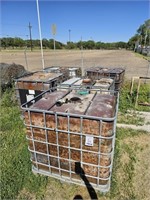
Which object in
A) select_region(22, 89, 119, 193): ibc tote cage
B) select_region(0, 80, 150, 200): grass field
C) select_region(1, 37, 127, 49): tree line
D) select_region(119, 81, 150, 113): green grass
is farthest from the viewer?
select_region(1, 37, 127, 49): tree line

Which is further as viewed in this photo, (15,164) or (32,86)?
(32,86)

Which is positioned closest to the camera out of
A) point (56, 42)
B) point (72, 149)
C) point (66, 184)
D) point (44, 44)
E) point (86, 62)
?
point (72, 149)

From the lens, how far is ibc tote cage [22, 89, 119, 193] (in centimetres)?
269

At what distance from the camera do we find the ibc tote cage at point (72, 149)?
2.69m

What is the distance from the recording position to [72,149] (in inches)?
115

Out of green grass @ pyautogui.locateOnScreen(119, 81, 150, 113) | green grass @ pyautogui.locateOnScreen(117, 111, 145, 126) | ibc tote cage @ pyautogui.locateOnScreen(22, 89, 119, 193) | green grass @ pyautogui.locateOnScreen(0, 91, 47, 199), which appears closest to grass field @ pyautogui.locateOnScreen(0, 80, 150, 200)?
green grass @ pyautogui.locateOnScreen(0, 91, 47, 199)

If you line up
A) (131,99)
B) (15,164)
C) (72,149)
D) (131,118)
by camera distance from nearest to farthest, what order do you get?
(72,149) < (15,164) < (131,118) < (131,99)

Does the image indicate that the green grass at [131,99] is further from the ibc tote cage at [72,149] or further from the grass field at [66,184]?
the ibc tote cage at [72,149]

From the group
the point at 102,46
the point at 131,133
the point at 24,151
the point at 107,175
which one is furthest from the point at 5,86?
the point at 102,46

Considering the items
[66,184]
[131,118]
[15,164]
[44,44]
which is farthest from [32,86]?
[44,44]

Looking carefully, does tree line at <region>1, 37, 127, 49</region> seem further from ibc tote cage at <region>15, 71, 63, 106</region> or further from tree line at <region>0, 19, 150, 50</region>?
ibc tote cage at <region>15, 71, 63, 106</region>

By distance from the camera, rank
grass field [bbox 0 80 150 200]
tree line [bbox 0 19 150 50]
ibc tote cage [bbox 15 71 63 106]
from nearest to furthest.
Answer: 1. grass field [bbox 0 80 150 200]
2. ibc tote cage [bbox 15 71 63 106]
3. tree line [bbox 0 19 150 50]

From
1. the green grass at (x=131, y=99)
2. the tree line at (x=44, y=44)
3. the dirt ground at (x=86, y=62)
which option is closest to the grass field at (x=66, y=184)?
the green grass at (x=131, y=99)

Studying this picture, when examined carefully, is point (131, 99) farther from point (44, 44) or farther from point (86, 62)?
point (44, 44)
